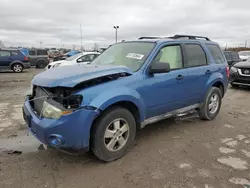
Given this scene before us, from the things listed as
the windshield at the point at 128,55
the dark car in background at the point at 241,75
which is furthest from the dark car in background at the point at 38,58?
the windshield at the point at 128,55

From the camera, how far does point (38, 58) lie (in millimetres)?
22156

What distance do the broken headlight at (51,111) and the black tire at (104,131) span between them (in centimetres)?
46

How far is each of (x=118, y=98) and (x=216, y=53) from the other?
11.2 ft

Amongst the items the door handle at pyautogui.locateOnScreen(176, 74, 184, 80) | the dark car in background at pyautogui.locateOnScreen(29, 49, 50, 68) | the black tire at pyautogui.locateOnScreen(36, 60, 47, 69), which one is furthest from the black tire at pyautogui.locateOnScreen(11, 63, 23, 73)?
the door handle at pyautogui.locateOnScreen(176, 74, 184, 80)

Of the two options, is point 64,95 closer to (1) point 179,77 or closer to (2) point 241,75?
(1) point 179,77

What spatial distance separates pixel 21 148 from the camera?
3992 millimetres

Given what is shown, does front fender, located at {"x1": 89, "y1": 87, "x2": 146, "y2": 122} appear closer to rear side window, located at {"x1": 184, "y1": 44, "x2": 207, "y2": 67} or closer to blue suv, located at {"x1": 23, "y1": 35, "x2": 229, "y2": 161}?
blue suv, located at {"x1": 23, "y1": 35, "x2": 229, "y2": 161}

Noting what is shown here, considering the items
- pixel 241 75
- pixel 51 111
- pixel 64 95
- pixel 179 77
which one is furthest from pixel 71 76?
pixel 241 75

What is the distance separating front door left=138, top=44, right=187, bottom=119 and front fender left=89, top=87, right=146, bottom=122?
0.15 m

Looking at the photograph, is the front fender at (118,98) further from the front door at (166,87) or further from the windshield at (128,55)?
the windshield at (128,55)

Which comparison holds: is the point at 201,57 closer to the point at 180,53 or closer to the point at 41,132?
the point at 180,53

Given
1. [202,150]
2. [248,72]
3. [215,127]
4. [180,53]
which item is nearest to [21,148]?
[202,150]

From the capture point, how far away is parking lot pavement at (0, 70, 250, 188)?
118 inches

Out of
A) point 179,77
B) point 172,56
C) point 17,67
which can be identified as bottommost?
point 17,67
